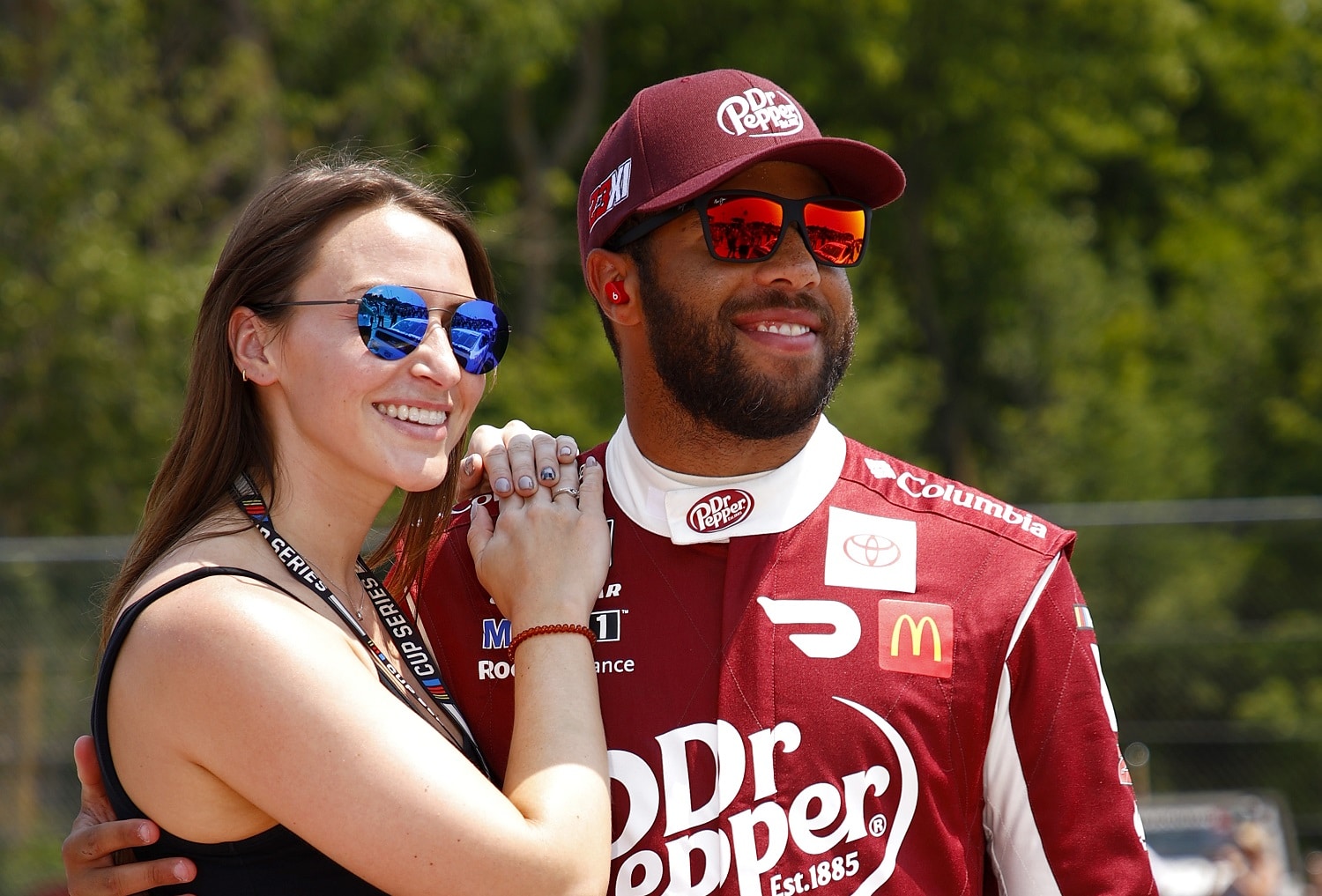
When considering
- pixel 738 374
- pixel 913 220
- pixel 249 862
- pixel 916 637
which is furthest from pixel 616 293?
pixel 913 220

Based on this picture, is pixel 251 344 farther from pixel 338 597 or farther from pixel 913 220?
pixel 913 220

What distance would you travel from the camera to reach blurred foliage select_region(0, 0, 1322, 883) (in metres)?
9.91

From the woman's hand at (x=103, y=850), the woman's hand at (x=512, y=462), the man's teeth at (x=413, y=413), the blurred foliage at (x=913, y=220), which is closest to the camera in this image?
the woman's hand at (x=103, y=850)

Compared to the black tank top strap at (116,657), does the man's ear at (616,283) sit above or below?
above

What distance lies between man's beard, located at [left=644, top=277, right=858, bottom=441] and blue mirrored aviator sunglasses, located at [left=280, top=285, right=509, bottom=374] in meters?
0.31

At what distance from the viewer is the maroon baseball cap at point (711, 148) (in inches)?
104

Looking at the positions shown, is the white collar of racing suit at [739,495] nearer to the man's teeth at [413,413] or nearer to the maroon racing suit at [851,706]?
the maroon racing suit at [851,706]

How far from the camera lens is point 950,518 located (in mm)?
2674

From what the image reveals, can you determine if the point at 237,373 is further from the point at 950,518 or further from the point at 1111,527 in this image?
the point at 1111,527

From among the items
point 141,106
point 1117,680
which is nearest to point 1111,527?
point 1117,680

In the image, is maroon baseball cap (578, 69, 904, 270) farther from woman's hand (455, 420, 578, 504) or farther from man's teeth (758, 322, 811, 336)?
woman's hand (455, 420, 578, 504)

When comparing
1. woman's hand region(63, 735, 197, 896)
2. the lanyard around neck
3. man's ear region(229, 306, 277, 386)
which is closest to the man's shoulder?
the lanyard around neck

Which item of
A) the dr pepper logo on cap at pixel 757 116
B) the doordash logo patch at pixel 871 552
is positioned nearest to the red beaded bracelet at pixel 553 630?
the doordash logo patch at pixel 871 552

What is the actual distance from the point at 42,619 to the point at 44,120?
3.60m
